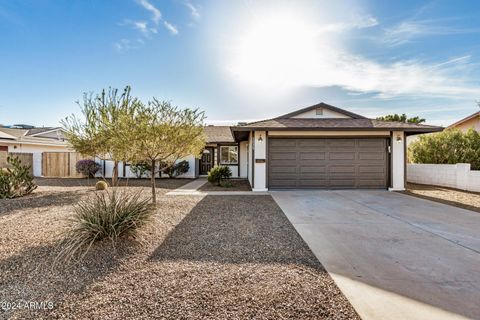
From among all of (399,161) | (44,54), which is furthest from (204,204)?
(44,54)

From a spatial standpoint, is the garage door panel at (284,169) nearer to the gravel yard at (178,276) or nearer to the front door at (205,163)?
the gravel yard at (178,276)

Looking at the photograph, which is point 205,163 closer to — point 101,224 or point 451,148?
point 101,224

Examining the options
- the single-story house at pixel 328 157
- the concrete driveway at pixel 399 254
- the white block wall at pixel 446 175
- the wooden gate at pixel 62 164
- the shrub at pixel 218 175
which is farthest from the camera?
the wooden gate at pixel 62 164

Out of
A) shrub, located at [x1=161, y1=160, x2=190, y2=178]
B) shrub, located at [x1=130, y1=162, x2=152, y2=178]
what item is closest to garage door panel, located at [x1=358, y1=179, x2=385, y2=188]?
shrub, located at [x1=161, y1=160, x2=190, y2=178]

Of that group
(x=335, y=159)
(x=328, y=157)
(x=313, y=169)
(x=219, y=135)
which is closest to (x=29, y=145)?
(x=219, y=135)

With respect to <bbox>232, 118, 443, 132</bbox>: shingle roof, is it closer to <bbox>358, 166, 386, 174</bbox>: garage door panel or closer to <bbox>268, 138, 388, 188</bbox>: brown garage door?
<bbox>268, 138, 388, 188</bbox>: brown garage door

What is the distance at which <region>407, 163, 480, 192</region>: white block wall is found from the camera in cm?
→ 1116

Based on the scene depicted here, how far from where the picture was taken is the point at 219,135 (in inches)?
736

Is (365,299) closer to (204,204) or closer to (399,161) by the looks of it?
(204,204)

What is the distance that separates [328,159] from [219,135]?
9.36 m

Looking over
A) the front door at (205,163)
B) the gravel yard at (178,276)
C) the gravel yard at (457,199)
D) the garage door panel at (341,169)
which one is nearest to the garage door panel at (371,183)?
the garage door panel at (341,169)

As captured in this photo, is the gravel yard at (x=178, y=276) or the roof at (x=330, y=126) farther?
the roof at (x=330, y=126)

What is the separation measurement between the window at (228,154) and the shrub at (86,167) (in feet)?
29.2

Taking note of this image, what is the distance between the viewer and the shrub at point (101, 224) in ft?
13.0
